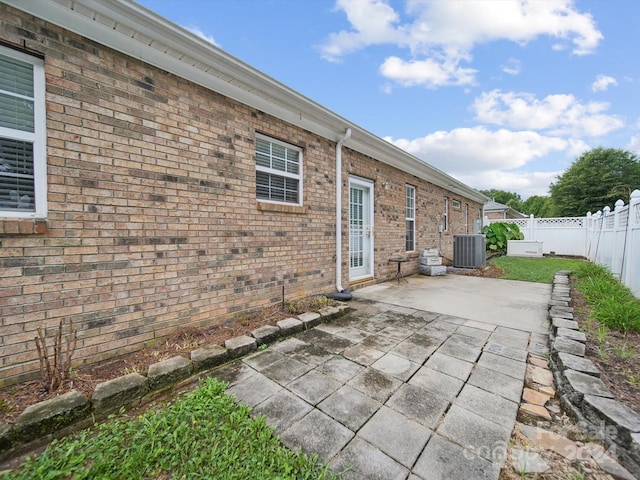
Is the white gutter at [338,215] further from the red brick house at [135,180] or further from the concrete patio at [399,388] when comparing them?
the concrete patio at [399,388]

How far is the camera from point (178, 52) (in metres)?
2.84

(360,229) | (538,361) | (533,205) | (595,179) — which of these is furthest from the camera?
(533,205)

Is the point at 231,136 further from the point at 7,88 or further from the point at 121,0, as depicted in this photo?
the point at 7,88

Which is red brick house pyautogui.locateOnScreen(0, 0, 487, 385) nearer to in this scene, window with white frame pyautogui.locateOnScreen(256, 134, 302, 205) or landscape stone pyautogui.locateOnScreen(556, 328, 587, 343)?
window with white frame pyautogui.locateOnScreen(256, 134, 302, 205)

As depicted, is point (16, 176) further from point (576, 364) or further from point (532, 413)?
point (576, 364)

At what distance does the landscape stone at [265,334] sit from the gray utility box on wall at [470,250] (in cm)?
765

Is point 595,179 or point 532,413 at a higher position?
point 595,179

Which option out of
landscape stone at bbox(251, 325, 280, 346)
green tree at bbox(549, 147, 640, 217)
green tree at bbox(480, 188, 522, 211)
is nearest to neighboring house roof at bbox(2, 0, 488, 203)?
landscape stone at bbox(251, 325, 280, 346)

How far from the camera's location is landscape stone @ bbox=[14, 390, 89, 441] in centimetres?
158

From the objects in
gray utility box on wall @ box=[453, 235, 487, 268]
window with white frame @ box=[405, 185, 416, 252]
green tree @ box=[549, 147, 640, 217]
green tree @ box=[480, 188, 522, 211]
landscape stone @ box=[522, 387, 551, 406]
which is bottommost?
landscape stone @ box=[522, 387, 551, 406]

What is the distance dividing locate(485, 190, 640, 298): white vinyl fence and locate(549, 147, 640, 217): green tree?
13388 millimetres

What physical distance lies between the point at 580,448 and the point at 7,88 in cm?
502

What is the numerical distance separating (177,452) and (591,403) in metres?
2.69


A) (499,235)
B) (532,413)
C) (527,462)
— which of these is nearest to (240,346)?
(527,462)
